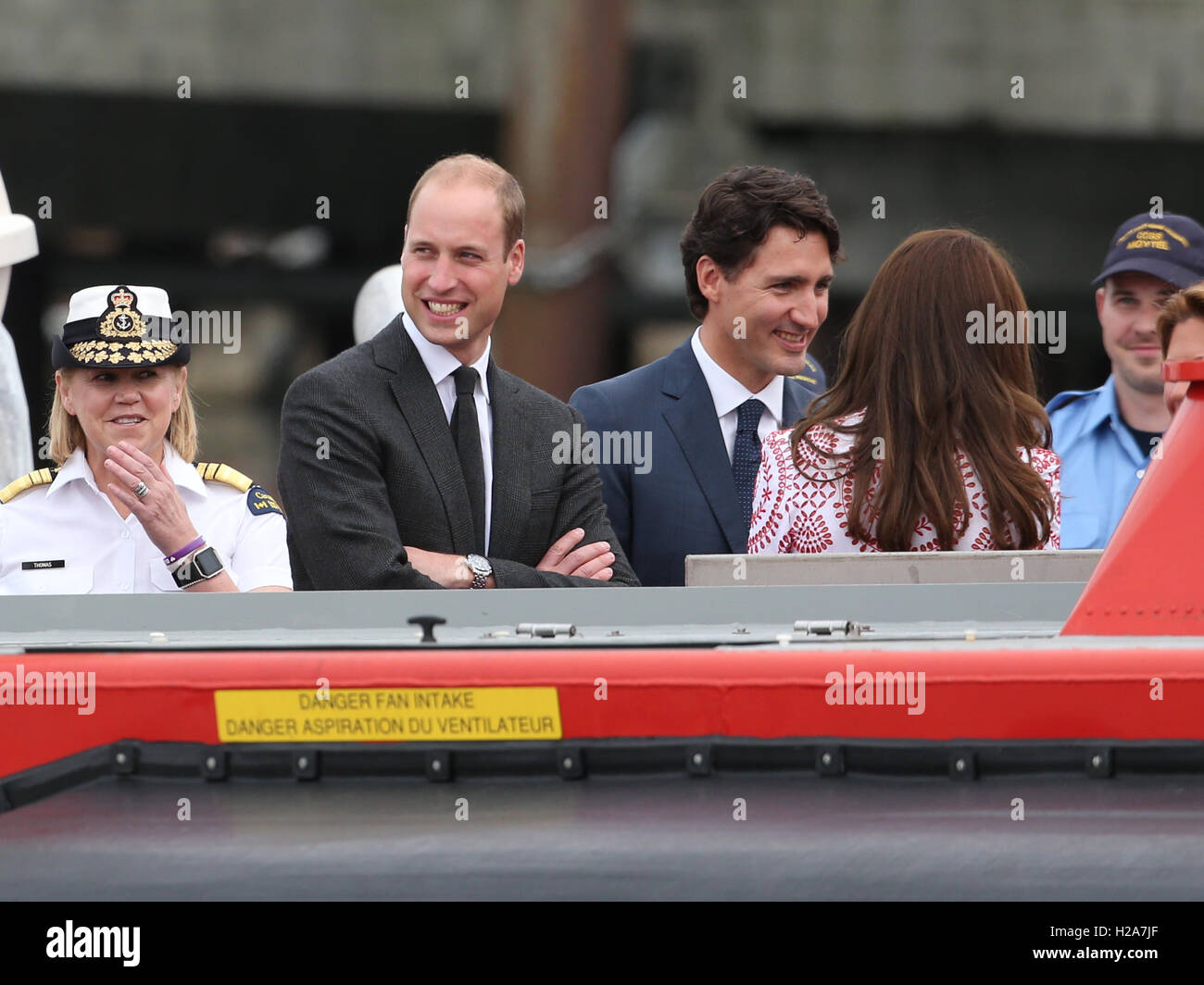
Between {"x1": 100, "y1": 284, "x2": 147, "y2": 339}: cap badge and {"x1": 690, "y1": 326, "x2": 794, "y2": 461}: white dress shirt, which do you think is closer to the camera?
{"x1": 100, "y1": 284, "x2": 147, "y2": 339}: cap badge

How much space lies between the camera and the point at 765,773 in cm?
273

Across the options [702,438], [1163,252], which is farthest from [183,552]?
[1163,252]

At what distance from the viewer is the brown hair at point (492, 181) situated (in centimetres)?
348

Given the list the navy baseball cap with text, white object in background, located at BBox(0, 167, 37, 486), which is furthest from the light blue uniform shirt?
white object in background, located at BBox(0, 167, 37, 486)

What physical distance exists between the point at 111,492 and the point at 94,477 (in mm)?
86

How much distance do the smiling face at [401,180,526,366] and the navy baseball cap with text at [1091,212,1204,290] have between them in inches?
62.0

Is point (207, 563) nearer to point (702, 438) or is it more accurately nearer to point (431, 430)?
point (431, 430)

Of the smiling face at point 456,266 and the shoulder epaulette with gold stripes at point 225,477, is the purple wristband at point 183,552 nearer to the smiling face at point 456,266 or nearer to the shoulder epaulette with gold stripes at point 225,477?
the shoulder epaulette with gold stripes at point 225,477

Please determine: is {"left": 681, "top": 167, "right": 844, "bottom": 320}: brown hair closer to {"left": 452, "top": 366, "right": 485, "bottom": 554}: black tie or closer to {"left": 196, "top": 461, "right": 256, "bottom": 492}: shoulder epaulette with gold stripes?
{"left": 452, "top": 366, "right": 485, "bottom": 554}: black tie

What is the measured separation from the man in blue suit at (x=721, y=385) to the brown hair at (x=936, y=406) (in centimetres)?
31

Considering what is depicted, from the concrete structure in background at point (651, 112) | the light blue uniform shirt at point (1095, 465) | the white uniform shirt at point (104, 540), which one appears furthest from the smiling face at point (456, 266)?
the concrete structure in background at point (651, 112)

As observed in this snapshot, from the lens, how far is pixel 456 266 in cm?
344

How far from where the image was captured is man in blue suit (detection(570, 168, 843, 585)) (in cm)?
363
